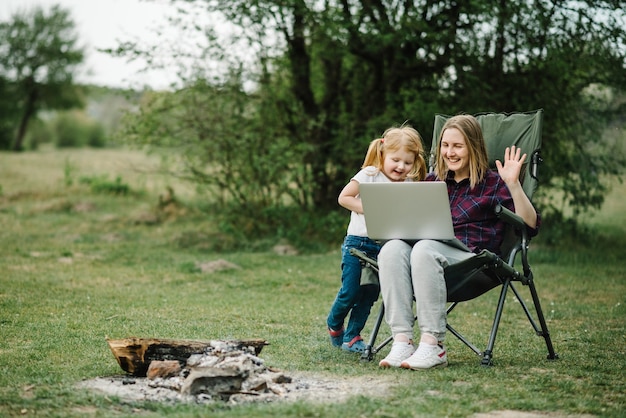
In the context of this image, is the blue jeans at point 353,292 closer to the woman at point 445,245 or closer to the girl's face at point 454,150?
the woman at point 445,245

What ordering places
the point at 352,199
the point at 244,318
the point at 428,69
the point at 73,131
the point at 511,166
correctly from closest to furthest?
the point at 352,199, the point at 511,166, the point at 244,318, the point at 428,69, the point at 73,131

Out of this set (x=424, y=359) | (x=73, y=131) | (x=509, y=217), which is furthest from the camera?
(x=73, y=131)

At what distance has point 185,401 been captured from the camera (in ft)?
9.76

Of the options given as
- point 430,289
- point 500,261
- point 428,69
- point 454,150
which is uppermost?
point 428,69

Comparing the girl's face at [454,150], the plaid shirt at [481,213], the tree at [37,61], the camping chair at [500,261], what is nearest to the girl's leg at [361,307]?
the camping chair at [500,261]

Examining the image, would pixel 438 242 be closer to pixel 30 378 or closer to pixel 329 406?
pixel 329 406

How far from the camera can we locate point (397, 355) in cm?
365

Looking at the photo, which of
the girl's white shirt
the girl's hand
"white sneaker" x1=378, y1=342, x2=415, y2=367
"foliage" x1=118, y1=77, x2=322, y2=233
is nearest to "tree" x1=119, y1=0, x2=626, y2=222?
"foliage" x1=118, y1=77, x2=322, y2=233

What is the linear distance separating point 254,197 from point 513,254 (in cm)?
549

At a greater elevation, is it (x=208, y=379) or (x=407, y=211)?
(x=407, y=211)

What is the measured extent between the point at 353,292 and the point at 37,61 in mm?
25567

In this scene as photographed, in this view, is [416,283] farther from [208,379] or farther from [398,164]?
[208,379]

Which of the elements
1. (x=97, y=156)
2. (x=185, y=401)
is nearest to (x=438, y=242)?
(x=185, y=401)

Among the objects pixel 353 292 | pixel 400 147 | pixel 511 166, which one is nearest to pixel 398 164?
pixel 400 147
